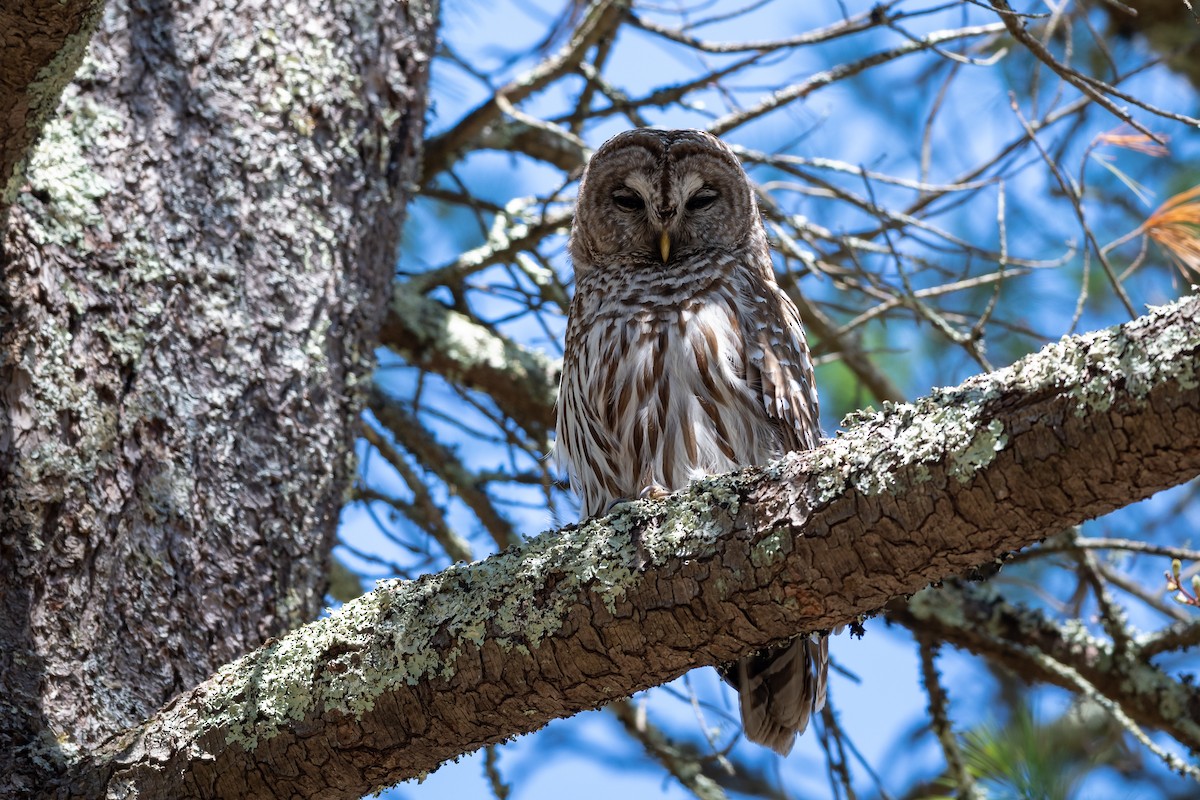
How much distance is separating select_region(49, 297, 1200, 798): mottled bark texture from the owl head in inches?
69.6

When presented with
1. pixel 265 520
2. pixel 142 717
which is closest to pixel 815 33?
pixel 265 520

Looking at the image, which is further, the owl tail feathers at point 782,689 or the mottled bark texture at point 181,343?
the owl tail feathers at point 782,689

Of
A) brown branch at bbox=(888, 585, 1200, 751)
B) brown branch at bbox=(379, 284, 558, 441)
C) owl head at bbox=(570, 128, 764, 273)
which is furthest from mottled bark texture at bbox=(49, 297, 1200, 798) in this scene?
brown branch at bbox=(379, 284, 558, 441)

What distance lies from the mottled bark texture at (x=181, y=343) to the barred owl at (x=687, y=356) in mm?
653

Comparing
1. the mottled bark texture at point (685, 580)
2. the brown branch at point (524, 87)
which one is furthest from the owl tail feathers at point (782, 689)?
the brown branch at point (524, 87)

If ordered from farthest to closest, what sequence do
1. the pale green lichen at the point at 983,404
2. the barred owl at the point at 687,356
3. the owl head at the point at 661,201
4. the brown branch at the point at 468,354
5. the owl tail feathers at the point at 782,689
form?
the brown branch at the point at 468,354 → the owl head at the point at 661,201 → the barred owl at the point at 687,356 → the owl tail feathers at the point at 782,689 → the pale green lichen at the point at 983,404

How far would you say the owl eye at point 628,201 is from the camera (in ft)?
12.2

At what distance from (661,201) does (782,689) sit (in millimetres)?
1515

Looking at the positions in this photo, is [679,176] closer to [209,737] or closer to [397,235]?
[397,235]

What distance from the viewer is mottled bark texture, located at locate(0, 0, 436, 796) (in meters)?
2.36

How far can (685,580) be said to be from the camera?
180cm

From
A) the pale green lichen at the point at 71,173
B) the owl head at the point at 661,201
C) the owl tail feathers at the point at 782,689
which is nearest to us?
the pale green lichen at the point at 71,173

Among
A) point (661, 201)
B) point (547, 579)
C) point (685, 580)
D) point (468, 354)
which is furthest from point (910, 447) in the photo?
point (468, 354)

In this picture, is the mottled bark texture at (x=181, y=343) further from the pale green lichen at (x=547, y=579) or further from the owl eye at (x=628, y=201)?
the owl eye at (x=628, y=201)
